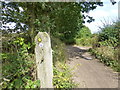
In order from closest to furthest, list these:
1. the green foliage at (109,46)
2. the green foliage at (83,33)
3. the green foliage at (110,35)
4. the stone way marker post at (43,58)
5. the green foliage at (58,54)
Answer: the stone way marker post at (43,58)
the green foliage at (58,54)
the green foliage at (109,46)
the green foliage at (110,35)
the green foliage at (83,33)

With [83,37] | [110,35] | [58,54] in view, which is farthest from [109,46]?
[83,37]

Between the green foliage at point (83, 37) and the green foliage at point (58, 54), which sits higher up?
the green foliage at point (83, 37)

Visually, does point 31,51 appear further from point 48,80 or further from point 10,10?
point 48,80

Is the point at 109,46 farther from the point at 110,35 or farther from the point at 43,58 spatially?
the point at 43,58

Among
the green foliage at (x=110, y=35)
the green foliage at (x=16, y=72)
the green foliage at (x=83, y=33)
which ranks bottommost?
the green foliage at (x=16, y=72)

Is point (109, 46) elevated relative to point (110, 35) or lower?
lower

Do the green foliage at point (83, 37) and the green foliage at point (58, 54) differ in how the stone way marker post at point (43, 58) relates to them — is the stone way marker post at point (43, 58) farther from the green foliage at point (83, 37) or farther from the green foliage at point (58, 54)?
the green foliage at point (83, 37)

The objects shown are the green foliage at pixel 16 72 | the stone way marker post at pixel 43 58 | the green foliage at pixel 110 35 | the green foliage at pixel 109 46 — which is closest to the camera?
the stone way marker post at pixel 43 58

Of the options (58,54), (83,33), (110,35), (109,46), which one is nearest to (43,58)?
(58,54)

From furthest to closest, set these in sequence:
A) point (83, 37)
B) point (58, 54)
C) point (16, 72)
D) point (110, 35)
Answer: point (83, 37), point (110, 35), point (58, 54), point (16, 72)

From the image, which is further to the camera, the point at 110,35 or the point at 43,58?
the point at 110,35

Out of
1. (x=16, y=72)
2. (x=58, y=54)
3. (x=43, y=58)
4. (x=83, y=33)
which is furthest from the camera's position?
(x=83, y=33)

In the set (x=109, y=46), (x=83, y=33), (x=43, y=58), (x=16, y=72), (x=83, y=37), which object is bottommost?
(x=16, y=72)

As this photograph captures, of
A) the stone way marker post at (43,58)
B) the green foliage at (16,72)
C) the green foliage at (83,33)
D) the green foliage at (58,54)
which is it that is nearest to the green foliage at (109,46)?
the green foliage at (58,54)
